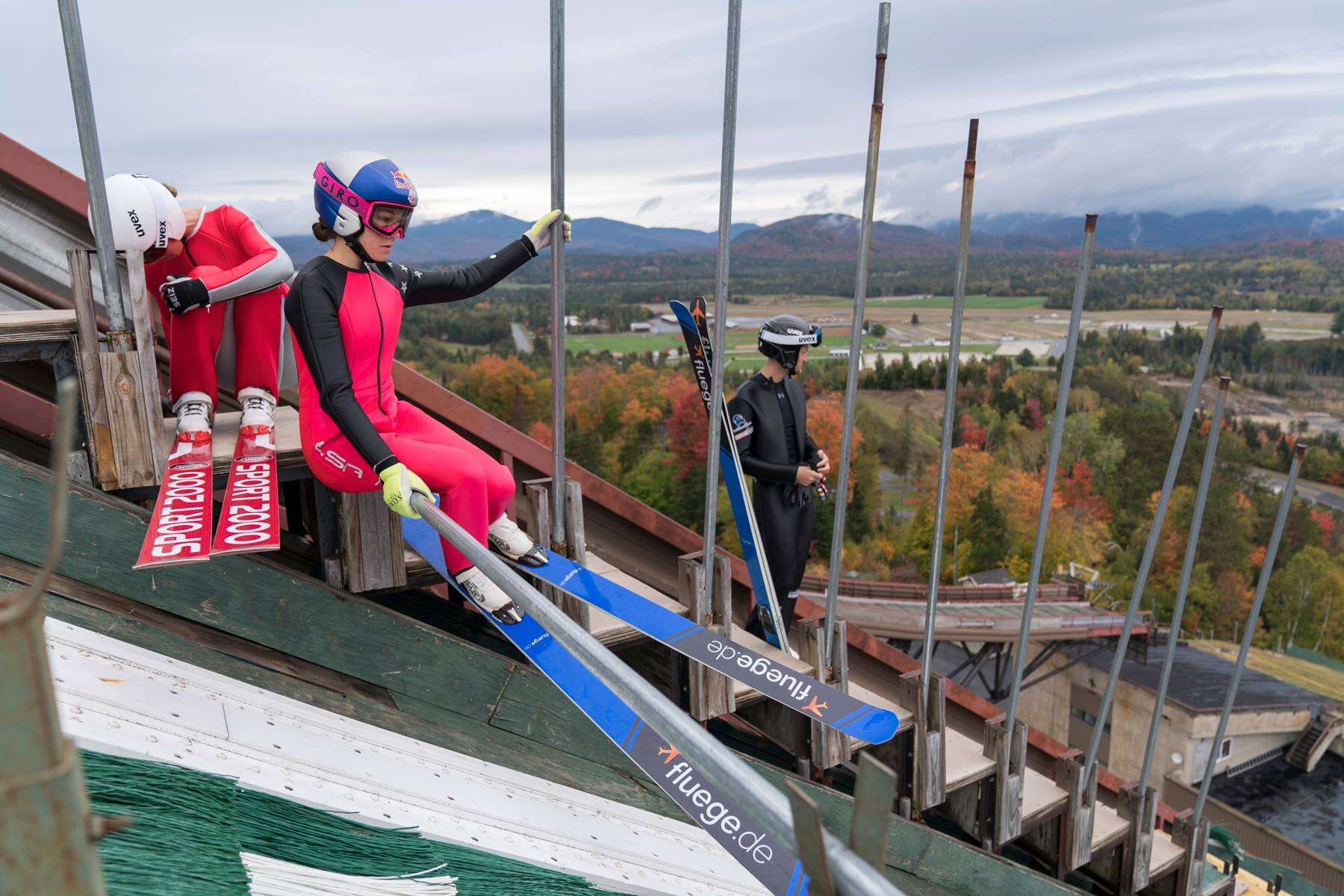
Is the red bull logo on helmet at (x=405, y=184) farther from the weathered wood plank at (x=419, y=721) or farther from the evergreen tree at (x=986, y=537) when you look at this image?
the evergreen tree at (x=986, y=537)

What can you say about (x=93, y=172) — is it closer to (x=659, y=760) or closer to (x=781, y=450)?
(x=659, y=760)

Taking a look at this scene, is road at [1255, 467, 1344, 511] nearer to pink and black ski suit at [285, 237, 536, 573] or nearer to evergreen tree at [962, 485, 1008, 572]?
evergreen tree at [962, 485, 1008, 572]

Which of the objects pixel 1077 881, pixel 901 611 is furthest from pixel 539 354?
pixel 1077 881

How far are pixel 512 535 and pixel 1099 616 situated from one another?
30.5 m

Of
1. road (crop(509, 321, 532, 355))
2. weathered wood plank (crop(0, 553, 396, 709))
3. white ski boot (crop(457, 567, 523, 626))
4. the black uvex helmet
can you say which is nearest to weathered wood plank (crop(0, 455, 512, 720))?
weathered wood plank (crop(0, 553, 396, 709))

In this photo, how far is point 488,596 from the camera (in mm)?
3543

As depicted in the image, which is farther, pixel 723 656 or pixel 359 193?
pixel 723 656

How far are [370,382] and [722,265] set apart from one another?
1.49 metres

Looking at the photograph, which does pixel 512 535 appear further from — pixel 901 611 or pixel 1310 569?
pixel 1310 569

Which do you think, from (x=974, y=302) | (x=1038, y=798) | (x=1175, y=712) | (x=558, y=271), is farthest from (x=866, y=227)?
(x=974, y=302)

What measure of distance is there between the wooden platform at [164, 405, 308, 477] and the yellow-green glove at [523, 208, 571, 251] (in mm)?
1252

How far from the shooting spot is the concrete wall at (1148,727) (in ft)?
90.4

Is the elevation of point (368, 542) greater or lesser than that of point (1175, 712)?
greater

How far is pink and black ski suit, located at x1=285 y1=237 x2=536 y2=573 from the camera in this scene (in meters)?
3.20
